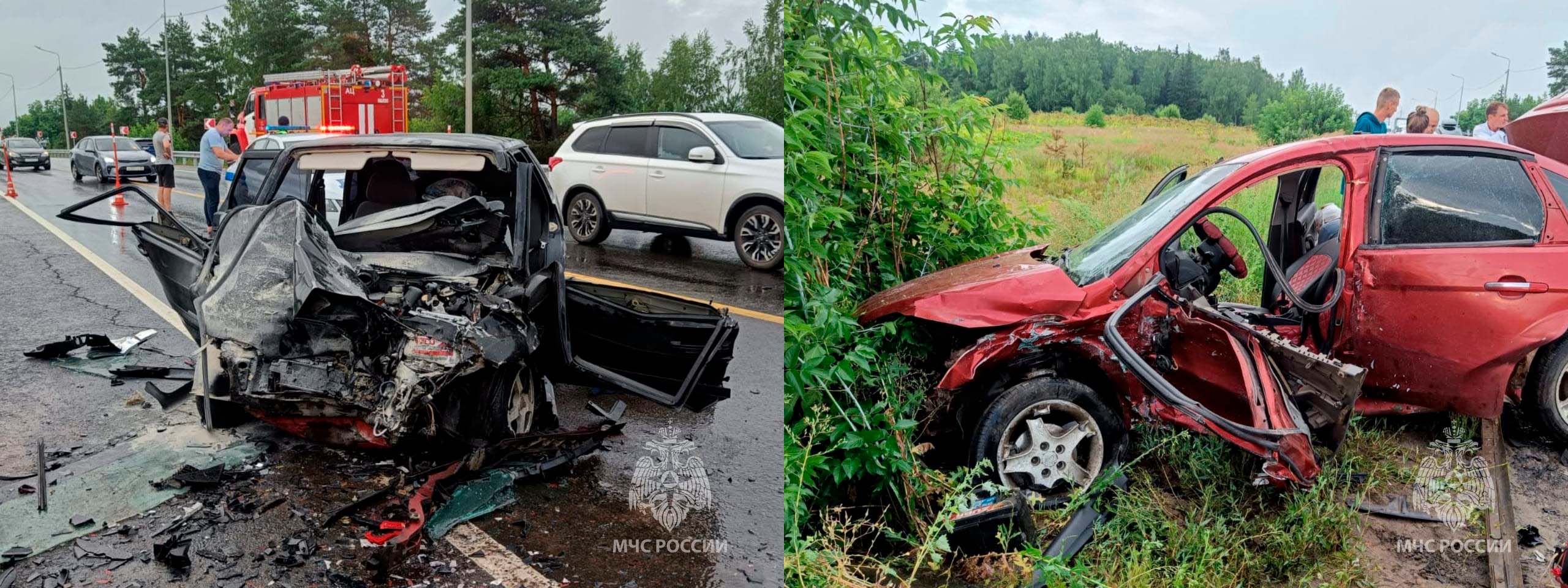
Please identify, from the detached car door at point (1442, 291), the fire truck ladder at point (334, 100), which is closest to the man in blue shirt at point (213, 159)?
the fire truck ladder at point (334, 100)

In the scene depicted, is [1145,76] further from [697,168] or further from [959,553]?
[959,553]

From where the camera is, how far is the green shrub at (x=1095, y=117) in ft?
38.5

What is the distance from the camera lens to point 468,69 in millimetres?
11578

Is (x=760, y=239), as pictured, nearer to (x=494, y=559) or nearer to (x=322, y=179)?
(x=322, y=179)

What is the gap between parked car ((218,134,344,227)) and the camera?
4.51 meters

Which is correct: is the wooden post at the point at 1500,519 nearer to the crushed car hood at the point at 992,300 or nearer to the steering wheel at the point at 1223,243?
the steering wheel at the point at 1223,243

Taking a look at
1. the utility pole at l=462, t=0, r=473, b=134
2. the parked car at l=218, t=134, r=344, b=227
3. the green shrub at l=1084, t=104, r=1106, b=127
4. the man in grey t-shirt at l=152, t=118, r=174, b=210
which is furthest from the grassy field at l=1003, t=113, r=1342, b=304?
the man in grey t-shirt at l=152, t=118, r=174, b=210

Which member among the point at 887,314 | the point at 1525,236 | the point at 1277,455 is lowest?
the point at 1277,455

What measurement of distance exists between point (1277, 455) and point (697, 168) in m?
6.94

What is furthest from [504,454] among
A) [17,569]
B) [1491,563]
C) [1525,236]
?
[1525,236]

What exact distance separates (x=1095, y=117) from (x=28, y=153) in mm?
16173

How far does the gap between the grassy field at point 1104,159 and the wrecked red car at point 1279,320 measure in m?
3.23

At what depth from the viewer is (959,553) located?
3.33m

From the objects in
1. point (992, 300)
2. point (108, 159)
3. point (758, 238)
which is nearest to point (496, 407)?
point (992, 300)
